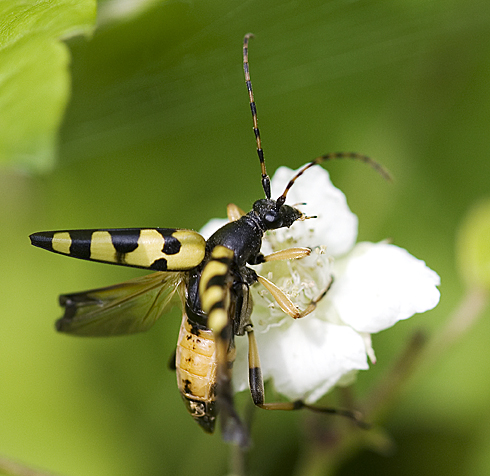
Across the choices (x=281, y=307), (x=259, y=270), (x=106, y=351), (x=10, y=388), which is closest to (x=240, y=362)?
(x=281, y=307)

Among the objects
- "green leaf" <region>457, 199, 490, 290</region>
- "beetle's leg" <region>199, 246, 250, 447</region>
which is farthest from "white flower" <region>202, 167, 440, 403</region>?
"green leaf" <region>457, 199, 490, 290</region>

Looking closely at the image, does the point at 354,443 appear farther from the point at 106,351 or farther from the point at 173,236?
the point at 106,351

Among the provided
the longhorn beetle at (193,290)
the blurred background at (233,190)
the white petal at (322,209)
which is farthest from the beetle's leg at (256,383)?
the blurred background at (233,190)

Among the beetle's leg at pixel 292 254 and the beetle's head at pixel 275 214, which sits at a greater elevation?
the beetle's head at pixel 275 214

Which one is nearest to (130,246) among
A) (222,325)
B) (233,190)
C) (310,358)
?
(222,325)

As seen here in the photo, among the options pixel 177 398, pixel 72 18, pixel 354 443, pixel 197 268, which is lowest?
pixel 354 443

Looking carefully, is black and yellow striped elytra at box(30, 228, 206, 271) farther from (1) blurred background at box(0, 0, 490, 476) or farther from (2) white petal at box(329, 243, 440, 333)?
(1) blurred background at box(0, 0, 490, 476)

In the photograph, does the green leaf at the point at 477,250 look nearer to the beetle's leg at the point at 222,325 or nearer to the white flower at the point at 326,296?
the white flower at the point at 326,296
